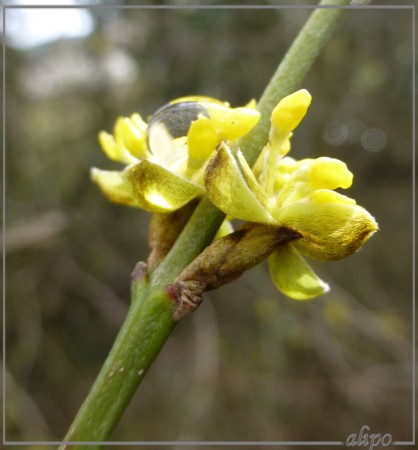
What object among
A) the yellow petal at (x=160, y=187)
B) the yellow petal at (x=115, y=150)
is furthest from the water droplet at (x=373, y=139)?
the yellow petal at (x=160, y=187)

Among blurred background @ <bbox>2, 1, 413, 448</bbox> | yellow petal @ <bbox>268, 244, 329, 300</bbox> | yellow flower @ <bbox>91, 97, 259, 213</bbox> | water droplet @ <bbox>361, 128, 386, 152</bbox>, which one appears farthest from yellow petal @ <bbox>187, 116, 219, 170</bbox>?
water droplet @ <bbox>361, 128, 386, 152</bbox>

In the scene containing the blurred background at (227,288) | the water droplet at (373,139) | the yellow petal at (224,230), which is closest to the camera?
the yellow petal at (224,230)

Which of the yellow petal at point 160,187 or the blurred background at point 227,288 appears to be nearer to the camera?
the yellow petal at point 160,187

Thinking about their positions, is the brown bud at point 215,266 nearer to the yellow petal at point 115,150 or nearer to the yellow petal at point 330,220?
the yellow petal at point 330,220

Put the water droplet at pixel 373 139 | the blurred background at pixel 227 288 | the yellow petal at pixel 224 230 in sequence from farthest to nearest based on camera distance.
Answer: the water droplet at pixel 373 139
the blurred background at pixel 227 288
the yellow petal at pixel 224 230

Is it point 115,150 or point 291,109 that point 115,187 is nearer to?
point 115,150

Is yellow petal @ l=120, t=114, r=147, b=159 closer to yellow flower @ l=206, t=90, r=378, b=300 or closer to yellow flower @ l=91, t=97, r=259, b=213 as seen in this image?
yellow flower @ l=91, t=97, r=259, b=213

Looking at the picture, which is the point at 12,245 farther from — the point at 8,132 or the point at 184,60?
the point at 184,60
